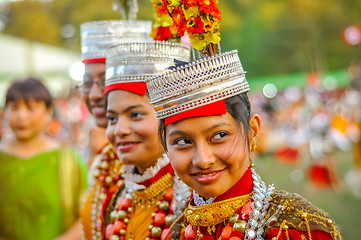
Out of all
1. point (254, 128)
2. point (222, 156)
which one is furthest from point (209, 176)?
point (254, 128)

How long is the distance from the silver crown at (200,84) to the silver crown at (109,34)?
110cm

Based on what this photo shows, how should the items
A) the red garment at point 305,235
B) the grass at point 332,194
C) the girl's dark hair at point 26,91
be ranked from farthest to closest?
the grass at point 332,194
the girl's dark hair at point 26,91
the red garment at point 305,235

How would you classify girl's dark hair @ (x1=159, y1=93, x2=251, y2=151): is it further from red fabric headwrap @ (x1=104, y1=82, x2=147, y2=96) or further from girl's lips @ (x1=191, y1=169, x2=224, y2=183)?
red fabric headwrap @ (x1=104, y1=82, x2=147, y2=96)

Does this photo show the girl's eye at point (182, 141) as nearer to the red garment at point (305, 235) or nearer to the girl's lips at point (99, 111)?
the red garment at point (305, 235)

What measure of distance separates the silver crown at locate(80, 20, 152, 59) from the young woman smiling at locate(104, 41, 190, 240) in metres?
0.40

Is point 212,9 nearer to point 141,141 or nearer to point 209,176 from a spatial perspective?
point 209,176

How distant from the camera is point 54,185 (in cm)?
398

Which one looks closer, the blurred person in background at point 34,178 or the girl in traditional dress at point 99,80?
the girl in traditional dress at point 99,80

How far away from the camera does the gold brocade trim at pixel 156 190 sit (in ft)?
7.72

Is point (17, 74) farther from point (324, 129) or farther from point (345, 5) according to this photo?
point (345, 5)

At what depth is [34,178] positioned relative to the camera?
12.9ft

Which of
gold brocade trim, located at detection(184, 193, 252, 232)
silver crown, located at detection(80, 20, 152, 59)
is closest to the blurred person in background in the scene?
silver crown, located at detection(80, 20, 152, 59)

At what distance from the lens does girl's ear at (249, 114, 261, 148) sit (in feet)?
6.03

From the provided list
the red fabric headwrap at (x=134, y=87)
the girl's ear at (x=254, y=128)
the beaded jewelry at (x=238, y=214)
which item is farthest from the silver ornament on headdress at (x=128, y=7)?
the beaded jewelry at (x=238, y=214)
